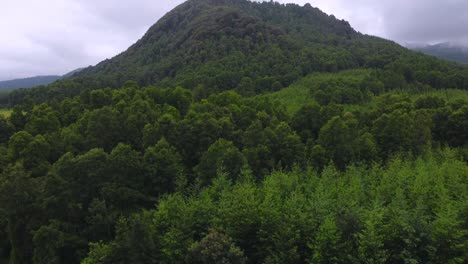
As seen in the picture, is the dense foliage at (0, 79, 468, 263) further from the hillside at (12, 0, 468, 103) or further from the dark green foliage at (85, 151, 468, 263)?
the hillside at (12, 0, 468, 103)

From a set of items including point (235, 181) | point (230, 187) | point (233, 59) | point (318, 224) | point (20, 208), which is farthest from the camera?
point (233, 59)

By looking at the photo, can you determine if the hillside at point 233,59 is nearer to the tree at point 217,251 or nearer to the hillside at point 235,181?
the hillside at point 235,181

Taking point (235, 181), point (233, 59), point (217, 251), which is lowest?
point (217, 251)

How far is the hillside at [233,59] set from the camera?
3583 inches

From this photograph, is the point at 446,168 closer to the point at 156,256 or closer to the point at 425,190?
the point at 425,190

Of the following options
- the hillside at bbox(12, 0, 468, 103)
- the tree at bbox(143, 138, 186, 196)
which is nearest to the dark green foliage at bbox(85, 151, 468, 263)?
the tree at bbox(143, 138, 186, 196)

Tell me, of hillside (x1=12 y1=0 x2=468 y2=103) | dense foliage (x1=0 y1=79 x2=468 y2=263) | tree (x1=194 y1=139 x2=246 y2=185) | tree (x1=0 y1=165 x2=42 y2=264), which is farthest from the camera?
hillside (x1=12 y1=0 x2=468 y2=103)

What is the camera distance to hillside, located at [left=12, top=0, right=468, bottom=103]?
299 ft

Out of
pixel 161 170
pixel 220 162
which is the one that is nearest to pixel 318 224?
pixel 220 162

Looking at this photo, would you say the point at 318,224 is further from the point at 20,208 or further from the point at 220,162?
the point at 20,208

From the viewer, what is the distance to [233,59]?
365ft

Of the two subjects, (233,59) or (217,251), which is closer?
(217,251)

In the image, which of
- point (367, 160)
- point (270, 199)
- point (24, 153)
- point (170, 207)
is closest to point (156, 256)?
point (170, 207)

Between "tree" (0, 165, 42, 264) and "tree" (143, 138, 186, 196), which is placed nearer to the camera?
"tree" (0, 165, 42, 264)
